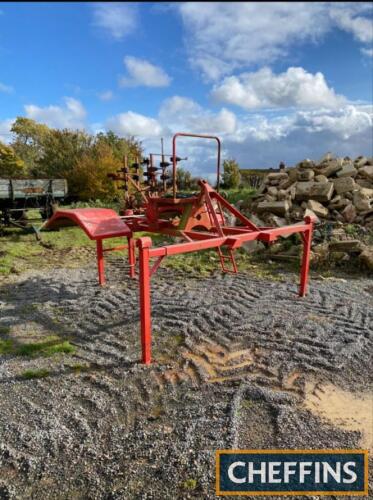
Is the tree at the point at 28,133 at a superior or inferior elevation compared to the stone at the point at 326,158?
superior

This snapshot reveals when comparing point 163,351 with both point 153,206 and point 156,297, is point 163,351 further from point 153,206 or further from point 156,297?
point 153,206

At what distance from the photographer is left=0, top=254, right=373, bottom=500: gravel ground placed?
7.66 feet

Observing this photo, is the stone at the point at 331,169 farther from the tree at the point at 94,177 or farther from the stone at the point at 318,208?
the tree at the point at 94,177

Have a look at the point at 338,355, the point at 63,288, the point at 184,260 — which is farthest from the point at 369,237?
the point at 63,288

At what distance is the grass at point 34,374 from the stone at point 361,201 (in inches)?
317

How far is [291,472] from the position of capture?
2.38 meters

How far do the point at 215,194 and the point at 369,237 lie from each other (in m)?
4.98

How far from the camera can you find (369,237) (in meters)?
7.97

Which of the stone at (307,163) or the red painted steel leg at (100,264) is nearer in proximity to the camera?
the red painted steel leg at (100,264)

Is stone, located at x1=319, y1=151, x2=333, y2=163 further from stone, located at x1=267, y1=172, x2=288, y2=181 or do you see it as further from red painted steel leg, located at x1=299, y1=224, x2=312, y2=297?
red painted steel leg, located at x1=299, y1=224, x2=312, y2=297

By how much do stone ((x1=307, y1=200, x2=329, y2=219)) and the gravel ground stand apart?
3.41 m

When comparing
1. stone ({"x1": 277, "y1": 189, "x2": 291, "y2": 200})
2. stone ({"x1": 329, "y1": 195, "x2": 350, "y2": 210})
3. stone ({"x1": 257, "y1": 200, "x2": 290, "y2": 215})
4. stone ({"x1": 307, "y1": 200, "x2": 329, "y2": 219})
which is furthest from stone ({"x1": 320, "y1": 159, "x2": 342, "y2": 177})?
stone ({"x1": 257, "y1": 200, "x2": 290, "y2": 215})

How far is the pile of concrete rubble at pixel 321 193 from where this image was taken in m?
8.84

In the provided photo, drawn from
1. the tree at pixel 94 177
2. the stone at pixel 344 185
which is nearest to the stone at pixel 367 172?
the stone at pixel 344 185
